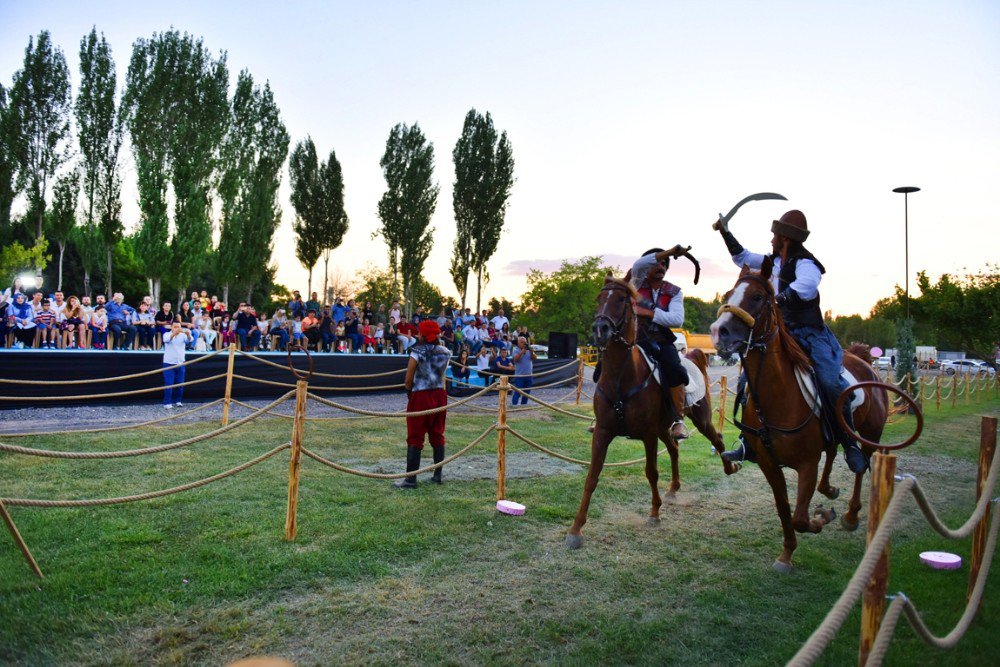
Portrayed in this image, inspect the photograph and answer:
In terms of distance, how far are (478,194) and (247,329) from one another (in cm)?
2845

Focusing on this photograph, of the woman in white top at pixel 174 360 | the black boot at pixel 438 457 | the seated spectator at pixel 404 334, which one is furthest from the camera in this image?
the seated spectator at pixel 404 334

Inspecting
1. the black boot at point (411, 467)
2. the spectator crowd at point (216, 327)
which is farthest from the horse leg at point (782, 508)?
the spectator crowd at point (216, 327)

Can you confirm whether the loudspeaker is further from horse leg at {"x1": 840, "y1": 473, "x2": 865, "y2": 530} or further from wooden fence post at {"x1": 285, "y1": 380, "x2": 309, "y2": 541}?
wooden fence post at {"x1": 285, "y1": 380, "x2": 309, "y2": 541}

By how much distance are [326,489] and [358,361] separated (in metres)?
11.0

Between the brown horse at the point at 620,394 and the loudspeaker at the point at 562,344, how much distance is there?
19583 mm

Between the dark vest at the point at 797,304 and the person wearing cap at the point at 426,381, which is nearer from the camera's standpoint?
the dark vest at the point at 797,304

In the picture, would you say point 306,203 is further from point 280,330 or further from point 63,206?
point 280,330

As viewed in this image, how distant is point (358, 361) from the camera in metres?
18.0

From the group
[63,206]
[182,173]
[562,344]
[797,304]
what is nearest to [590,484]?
[797,304]

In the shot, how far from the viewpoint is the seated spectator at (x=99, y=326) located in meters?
16.0

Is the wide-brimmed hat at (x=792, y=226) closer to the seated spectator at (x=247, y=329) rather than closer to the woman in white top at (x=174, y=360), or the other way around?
the woman in white top at (x=174, y=360)

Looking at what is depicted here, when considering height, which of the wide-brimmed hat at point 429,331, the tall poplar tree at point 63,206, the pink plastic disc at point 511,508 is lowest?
the pink plastic disc at point 511,508

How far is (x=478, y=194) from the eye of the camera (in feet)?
145

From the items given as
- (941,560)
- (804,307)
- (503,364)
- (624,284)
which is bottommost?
(941,560)
